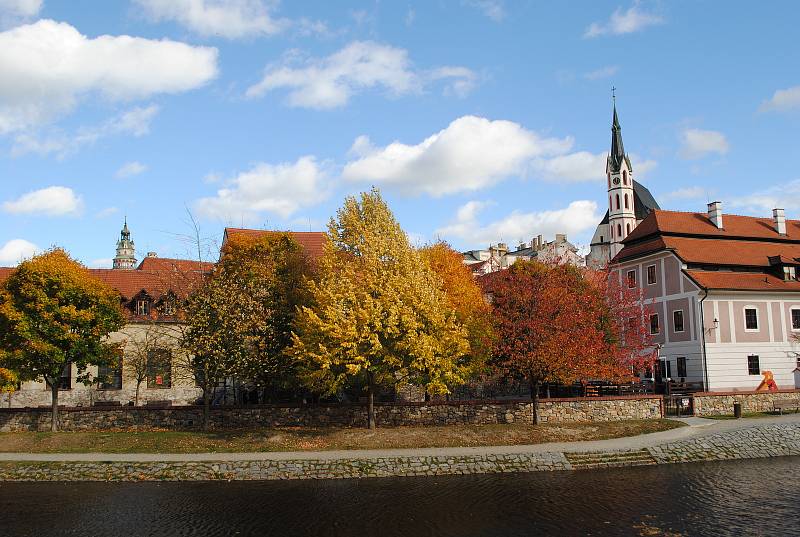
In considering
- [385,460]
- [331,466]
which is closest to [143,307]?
[331,466]

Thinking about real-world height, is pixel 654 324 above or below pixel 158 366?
above

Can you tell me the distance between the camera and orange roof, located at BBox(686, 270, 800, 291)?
1866 inches

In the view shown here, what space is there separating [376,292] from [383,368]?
12.5ft

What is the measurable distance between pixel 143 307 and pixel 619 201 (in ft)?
274

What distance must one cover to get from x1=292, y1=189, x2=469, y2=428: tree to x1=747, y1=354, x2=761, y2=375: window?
1007 inches

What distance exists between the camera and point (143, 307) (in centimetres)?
4916

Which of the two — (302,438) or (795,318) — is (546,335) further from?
(795,318)

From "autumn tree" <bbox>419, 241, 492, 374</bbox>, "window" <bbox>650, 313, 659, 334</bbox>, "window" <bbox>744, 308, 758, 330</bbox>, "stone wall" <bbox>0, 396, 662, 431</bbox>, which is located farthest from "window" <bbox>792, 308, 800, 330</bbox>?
"autumn tree" <bbox>419, 241, 492, 374</bbox>

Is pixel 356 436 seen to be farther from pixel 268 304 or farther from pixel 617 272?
pixel 617 272

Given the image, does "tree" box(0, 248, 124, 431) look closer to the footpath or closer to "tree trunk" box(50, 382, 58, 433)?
"tree trunk" box(50, 382, 58, 433)

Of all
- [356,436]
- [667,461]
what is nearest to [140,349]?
[356,436]

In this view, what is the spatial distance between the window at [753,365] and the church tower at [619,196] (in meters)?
61.5

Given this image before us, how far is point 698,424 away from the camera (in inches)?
1423

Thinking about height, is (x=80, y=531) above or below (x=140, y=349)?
below
